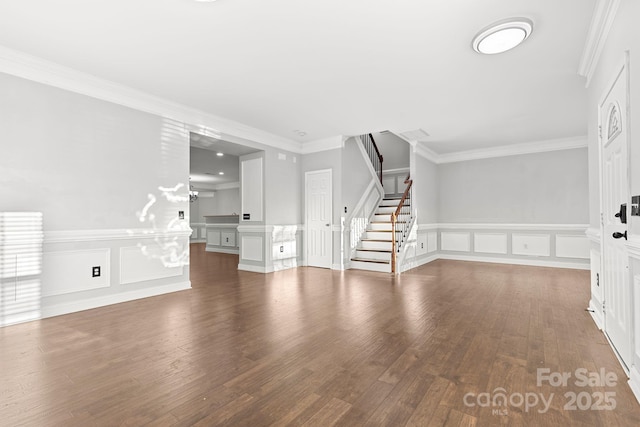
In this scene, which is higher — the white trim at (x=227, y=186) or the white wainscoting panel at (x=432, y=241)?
the white trim at (x=227, y=186)

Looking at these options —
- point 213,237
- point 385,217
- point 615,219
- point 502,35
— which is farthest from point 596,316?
point 213,237

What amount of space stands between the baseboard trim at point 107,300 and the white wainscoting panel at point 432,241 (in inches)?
227

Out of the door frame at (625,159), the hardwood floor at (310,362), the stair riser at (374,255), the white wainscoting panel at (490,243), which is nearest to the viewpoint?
the hardwood floor at (310,362)

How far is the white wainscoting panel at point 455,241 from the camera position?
26.3 ft

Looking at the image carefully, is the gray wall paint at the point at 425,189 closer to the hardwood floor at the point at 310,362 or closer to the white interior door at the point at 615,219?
the hardwood floor at the point at 310,362

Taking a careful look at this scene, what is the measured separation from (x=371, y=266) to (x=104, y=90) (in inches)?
210

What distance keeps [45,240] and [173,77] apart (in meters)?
2.41

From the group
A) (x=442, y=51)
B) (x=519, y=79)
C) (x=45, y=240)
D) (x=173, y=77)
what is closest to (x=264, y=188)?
(x=173, y=77)

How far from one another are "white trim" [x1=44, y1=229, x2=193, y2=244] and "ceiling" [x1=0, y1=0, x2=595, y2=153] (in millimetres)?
1953

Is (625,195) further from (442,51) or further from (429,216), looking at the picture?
(429,216)

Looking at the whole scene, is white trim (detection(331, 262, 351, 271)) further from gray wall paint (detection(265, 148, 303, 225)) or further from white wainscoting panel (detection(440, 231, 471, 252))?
white wainscoting panel (detection(440, 231, 471, 252))

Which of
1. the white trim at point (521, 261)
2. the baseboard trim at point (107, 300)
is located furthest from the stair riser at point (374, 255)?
the baseboard trim at point (107, 300)

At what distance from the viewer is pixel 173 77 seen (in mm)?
3756

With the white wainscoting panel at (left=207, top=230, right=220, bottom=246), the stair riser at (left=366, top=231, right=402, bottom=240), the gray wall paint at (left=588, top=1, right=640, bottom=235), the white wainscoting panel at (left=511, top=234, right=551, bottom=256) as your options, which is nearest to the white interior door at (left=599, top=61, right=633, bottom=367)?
the gray wall paint at (left=588, top=1, right=640, bottom=235)
